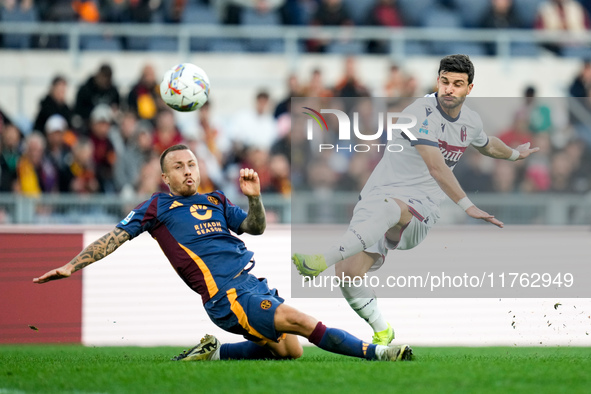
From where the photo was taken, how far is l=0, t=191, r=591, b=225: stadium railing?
11930 mm

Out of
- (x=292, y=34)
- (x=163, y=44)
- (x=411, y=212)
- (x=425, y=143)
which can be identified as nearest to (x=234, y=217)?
(x=411, y=212)

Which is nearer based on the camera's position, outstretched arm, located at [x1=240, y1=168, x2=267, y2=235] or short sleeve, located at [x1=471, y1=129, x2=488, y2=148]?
outstretched arm, located at [x1=240, y1=168, x2=267, y2=235]

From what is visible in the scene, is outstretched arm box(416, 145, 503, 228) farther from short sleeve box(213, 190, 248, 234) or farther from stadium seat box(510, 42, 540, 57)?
stadium seat box(510, 42, 540, 57)

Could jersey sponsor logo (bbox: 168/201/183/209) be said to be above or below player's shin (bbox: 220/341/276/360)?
above

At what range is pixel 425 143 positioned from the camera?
9180 mm

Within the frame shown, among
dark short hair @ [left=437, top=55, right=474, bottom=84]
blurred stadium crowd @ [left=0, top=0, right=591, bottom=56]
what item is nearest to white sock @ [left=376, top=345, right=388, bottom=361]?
dark short hair @ [left=437, top=55, right=474, bottom=84]

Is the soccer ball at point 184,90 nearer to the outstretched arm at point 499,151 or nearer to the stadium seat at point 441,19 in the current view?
the outstretched arm at point 499,151

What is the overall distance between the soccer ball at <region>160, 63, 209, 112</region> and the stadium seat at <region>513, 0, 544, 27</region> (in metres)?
9.27

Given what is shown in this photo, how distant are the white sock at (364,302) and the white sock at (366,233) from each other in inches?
12.9

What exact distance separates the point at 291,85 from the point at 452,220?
159 inches

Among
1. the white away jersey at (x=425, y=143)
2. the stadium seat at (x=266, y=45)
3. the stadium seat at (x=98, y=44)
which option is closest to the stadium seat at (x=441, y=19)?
the stadium seat at (x=266, y=45)

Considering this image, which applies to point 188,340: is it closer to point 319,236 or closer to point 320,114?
point 319,236

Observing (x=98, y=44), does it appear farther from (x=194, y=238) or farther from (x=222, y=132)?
(x=194, y=238)

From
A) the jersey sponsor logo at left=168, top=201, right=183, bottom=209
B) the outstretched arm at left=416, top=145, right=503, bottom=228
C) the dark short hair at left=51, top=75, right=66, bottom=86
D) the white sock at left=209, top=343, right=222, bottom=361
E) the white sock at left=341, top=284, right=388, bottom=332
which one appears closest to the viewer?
the jersey sponsor logo at left=168, top=201, right=183, bottom=209
